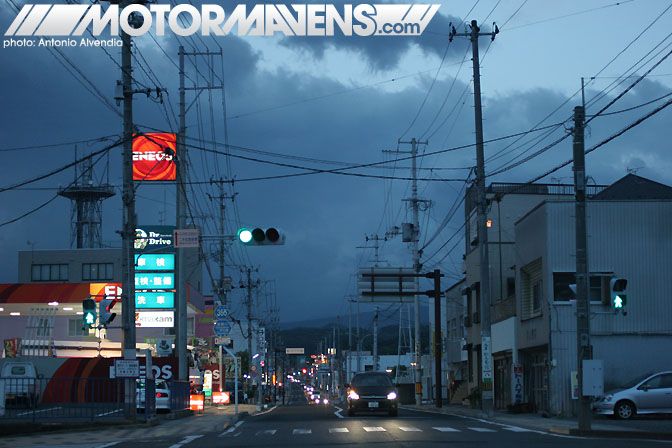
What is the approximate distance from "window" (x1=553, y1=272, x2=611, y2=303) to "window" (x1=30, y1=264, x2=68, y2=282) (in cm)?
6109

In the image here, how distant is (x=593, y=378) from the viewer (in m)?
21.8

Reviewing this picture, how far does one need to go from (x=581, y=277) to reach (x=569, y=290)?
40.1 ft

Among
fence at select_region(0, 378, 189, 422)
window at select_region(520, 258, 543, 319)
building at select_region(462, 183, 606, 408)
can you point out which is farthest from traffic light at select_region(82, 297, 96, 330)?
building at select_region(462, 183, 606, 408)

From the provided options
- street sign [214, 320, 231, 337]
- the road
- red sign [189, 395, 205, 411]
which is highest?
street sign [214, 320, 231, 337]

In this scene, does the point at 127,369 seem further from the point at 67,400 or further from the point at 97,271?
the point at 97,271

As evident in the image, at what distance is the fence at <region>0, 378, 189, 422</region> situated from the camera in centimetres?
2511

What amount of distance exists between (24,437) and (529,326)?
895 inches

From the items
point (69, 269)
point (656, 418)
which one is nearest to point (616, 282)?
point (656, 418)

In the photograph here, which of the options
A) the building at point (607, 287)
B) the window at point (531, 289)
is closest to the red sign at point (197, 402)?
the window at point (531, 289)

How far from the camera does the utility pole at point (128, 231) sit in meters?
25.5

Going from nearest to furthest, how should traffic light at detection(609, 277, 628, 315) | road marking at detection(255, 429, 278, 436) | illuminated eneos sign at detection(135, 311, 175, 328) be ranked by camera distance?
traffic light at detection(609, 277, 628, 315), road marking at detection(255, 429, 278, 436), illuminated eneos sign at detection(135, 311, 175, 328)

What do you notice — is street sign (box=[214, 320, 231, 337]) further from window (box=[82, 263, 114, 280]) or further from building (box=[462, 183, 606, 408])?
window (box=[82, 263, 114, 280])

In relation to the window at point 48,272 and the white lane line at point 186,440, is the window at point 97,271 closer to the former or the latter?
the window at point 48,272

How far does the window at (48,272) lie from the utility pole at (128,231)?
61686 mm
